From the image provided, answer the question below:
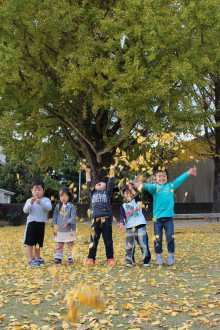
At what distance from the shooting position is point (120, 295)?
4.47m

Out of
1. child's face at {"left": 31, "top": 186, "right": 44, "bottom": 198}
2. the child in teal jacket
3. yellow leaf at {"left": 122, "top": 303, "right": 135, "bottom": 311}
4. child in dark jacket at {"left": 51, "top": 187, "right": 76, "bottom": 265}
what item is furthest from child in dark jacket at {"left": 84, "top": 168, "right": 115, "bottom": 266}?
yellow leaf at {"left": 122, "top": 303, "right": 135, "bottom": 311}

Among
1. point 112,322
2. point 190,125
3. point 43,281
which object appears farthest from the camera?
point 190,125

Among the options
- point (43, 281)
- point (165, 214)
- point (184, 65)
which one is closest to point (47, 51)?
point (184, 65)

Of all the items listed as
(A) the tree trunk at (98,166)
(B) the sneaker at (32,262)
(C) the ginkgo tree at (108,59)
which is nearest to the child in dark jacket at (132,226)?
(B) the sneaker at (32,262)

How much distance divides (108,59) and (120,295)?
11.0 m

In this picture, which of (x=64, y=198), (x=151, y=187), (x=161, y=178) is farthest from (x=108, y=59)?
(x=151, y=187)

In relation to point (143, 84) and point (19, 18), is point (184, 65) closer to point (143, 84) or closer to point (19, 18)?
point (143, 84)

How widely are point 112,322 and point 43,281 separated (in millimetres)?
2088

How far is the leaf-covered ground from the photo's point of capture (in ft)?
11.4

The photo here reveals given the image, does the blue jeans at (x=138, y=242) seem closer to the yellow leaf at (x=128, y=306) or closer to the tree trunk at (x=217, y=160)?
the yellow leaf at (x=128, y=306)

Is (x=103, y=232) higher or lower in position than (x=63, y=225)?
lower

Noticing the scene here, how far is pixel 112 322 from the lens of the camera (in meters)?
3.50

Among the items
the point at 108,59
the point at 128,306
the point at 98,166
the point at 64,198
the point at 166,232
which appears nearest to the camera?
the point at 128,306

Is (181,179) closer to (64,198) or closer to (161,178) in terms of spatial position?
(161,178)
